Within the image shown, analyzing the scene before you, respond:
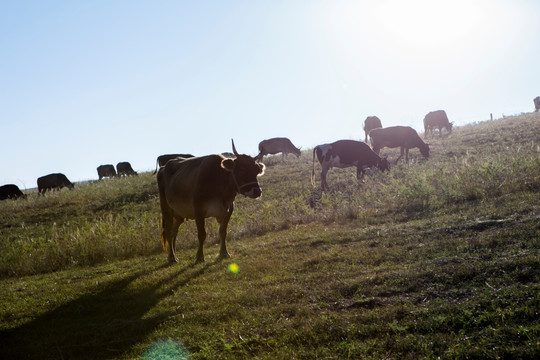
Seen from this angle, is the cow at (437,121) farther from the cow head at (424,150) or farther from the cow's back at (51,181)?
the cow's back at (51,181)

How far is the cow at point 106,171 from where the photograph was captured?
→ 46656 millimetres

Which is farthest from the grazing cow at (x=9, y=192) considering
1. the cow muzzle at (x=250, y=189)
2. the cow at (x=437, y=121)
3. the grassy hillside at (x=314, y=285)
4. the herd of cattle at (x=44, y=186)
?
the cow at (x=437, y=121)

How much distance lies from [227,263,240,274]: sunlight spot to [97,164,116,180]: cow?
136 feet

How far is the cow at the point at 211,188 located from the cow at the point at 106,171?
39.5 meters

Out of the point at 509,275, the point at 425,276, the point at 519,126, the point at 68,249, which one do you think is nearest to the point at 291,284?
the point at 425,276

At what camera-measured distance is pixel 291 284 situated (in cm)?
643

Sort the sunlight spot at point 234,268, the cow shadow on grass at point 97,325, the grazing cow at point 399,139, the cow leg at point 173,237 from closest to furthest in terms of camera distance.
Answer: the cow shadow on grass at point 97,325 → the sunlight spot at point 234,268 → the cow leg at point 173,237 → the grazing cow at point 399,139

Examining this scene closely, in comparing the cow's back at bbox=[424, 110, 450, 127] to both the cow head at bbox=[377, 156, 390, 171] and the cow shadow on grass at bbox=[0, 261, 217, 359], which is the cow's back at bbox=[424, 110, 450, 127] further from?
the cow shadow on grass at bbox=[0, 261, 217, 359]

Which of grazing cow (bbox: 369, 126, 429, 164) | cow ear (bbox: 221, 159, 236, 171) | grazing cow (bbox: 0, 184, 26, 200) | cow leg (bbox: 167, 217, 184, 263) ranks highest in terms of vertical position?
grazing cow (bbox: 0, 184, 26, 200)

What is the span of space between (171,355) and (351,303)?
2102mm

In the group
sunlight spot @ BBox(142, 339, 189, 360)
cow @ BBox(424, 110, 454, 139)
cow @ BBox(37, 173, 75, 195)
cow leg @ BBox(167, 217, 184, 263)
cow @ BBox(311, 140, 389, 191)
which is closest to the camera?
sunlight spot @ BBox(142, 339, 189, 360)

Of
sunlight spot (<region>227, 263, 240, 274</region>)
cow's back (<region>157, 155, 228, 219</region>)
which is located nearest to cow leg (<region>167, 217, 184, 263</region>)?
cow's back (<region>157, 155, 228, 219</region>)

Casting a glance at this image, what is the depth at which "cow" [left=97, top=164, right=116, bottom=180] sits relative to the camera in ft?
153

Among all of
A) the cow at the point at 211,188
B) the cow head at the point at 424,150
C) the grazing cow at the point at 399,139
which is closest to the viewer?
the cow at the point at 211,188
